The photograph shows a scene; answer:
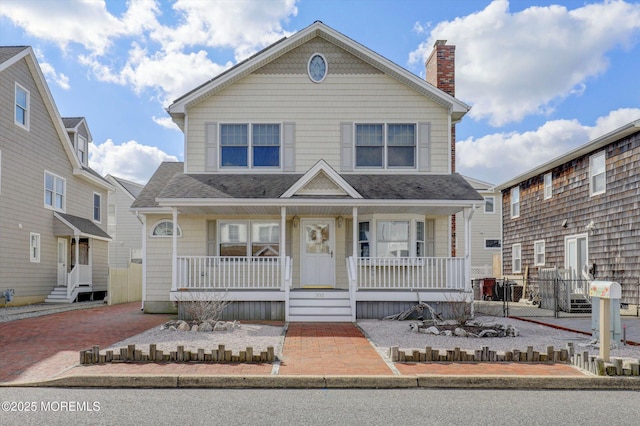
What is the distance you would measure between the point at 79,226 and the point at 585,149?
1970cm

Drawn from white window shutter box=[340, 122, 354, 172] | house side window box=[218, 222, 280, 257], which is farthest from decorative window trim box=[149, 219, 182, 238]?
white window shutter box=[340, 122, 354, 172]

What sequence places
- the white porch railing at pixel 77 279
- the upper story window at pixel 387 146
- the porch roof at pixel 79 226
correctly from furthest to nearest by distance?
the porch roof at pixel 79 226 < the white porch railing at pixel 77 279 < the upper story window at pixel 387 146

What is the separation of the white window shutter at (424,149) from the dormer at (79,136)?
16.1 m

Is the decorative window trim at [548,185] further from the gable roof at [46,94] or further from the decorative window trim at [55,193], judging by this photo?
the decorative window trim at [55,193]

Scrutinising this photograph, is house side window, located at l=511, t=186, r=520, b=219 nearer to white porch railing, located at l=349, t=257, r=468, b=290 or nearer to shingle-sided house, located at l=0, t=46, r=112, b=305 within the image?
white porch railing, located at l=349, t=257, r=468, b=290

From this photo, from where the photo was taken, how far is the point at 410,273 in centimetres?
1471

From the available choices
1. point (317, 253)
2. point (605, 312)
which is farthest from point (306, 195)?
point (605, 312)

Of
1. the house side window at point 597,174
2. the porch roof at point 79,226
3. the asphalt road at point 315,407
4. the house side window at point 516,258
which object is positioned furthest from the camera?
the house side window at point 516,258

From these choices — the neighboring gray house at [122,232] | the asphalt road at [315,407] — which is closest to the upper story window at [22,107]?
the neighboring gray house at [122,232]

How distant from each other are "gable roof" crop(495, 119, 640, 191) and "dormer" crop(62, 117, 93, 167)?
19.8 metres

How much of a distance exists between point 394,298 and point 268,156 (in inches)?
217

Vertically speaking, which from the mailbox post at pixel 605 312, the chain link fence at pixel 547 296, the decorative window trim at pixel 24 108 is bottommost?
the chain link fence at pixel 547 296

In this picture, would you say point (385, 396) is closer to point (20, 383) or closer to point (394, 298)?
point (20, 383)

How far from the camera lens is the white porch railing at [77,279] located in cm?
2067
